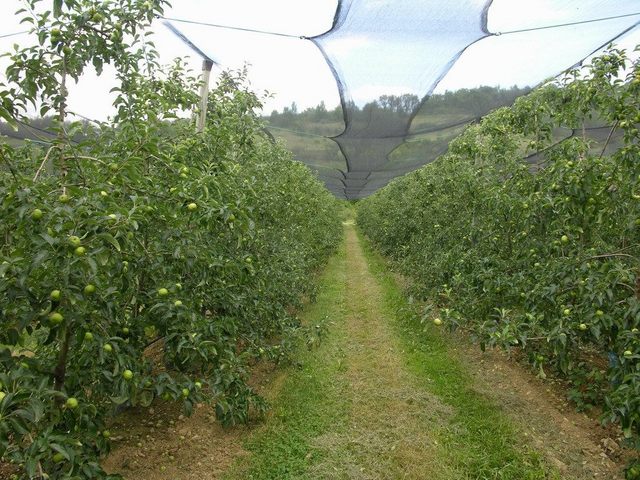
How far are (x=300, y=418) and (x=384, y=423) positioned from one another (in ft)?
2.32

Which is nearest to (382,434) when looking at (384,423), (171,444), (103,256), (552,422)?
(384,423)

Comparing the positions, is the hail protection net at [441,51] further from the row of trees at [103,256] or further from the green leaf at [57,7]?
the green leaf at [57,7]

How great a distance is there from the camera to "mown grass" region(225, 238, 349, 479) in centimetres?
301

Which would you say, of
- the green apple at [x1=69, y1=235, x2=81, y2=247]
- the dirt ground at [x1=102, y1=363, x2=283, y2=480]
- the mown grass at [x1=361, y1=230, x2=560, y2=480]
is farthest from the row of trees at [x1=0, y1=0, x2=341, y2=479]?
the mown grass at [x1=361, y1=230, x2=560, y2=480]

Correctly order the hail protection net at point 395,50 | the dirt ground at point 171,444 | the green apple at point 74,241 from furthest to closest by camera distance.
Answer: the hail protection net at point 395,50 → the dirt ground at point 171,444 → the green apple at point 74,241

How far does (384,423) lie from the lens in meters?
3.52

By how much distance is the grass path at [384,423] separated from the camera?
297 cm

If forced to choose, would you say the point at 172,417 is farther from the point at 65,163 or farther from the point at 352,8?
the point at 352,8

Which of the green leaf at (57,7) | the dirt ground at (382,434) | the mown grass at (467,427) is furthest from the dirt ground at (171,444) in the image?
the green leaf at (57,7)

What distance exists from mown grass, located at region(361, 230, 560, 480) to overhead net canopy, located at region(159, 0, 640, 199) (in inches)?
140

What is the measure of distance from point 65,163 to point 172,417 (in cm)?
239

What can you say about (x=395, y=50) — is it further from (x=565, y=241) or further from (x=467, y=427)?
(x=467, y=427)

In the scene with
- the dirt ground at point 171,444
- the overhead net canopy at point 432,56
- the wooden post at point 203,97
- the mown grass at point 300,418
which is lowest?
the mown grass at point 300,418

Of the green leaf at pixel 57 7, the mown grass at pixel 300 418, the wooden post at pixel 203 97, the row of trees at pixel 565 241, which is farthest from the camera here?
the wooden post at pixel 203 97
